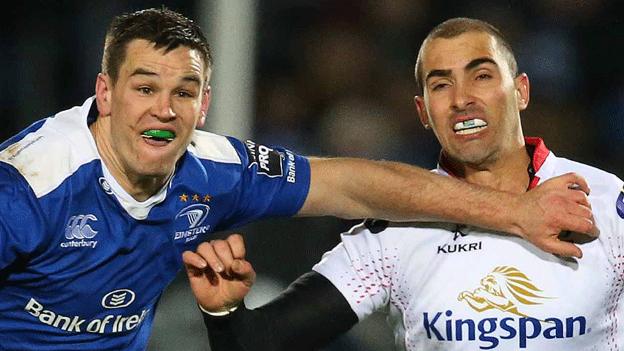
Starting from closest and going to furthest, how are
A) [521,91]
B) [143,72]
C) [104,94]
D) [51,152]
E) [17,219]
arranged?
[17,219], [51,152], [143,72], [104,94], [521,91]

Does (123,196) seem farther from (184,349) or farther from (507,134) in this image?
(184,349)

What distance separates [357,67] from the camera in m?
6.88

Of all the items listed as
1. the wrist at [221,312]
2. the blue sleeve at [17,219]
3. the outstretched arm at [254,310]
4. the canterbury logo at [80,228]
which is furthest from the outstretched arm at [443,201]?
the blue sleeve at [17,219]

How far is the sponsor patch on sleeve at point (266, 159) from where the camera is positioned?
166 inches

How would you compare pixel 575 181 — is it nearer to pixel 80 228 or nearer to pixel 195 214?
pixel 195 214

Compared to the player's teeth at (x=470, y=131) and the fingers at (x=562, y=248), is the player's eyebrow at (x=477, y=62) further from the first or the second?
the fingers at (x=562, y=248)

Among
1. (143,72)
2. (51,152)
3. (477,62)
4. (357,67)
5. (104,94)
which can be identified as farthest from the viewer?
(357,67)

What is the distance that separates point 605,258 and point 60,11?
4.01 m

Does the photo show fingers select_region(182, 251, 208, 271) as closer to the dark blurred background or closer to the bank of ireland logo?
the bank of ireland logo

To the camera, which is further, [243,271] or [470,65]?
[470,65]

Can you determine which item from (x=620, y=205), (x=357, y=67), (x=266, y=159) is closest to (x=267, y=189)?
(x=266, y=159)

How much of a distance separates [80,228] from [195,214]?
44 cm

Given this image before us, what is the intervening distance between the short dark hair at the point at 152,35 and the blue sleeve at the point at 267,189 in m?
0.40

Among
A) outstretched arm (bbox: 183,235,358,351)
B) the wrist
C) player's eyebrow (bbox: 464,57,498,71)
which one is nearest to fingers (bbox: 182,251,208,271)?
outstretched arm (bbox: 183,235,358,351)
